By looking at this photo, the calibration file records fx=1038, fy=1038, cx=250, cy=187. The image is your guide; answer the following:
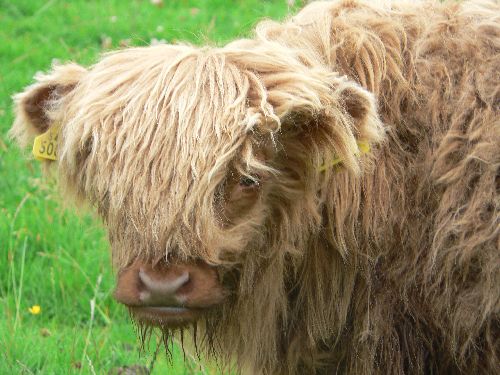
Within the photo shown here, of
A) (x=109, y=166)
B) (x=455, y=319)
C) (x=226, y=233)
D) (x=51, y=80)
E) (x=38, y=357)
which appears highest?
(x=51, y=80)

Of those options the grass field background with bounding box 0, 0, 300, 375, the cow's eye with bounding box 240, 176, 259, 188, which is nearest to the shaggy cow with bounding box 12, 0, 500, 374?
the cow's eye with bounding box 240, 176, 259, 188

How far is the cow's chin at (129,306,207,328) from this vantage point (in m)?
2.84

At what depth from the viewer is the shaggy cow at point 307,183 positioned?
2.93 m

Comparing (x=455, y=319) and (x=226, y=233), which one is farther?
(x=455, y=319)

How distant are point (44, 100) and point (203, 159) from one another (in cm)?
73

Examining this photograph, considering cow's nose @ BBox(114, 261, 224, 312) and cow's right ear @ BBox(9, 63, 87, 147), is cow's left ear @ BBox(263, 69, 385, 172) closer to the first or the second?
cow's nose @ BBox(114, 261, 224, 312)

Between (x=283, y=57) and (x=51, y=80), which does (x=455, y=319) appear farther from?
(x=51, y=80)

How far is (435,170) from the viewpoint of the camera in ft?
10.5

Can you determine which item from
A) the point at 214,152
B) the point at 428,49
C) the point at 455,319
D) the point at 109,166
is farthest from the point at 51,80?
the point at 455,319

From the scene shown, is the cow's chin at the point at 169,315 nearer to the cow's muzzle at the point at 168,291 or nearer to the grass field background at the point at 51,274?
the cow's muzzle at the point at 168,291

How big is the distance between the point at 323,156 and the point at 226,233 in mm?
391

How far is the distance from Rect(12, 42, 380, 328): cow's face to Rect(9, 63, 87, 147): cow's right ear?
8cm

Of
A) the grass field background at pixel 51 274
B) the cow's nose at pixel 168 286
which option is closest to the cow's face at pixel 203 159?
the cow's nose at pixel 168 286

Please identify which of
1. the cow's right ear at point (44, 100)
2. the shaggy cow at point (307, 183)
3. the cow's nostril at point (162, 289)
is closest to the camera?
the cow's nostril at point (162, 289)
